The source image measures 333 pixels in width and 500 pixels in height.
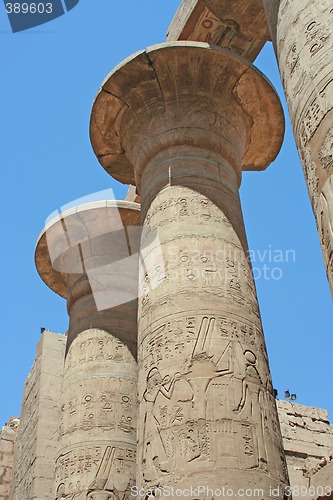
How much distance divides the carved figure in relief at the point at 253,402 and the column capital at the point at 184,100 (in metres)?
2.63

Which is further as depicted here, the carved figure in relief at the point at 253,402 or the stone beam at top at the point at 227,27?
the stone beam at top at the point at 227,27

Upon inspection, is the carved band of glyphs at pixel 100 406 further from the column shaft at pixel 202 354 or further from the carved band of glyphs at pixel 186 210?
the carved band of glyphs at pixel 186 210

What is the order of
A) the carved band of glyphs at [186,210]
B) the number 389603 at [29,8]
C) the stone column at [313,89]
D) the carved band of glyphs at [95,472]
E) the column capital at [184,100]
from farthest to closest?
the number 389603 at [29,8] < the carved band of glyphs at [95,472] < the column capital at [184,100] < the carved band of glyphs at [186,210] < the stone column at [313,89]

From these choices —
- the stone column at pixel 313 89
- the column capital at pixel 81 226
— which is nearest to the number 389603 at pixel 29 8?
the column capital at pixel 81 226

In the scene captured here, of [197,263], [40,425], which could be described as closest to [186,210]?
[197,263]

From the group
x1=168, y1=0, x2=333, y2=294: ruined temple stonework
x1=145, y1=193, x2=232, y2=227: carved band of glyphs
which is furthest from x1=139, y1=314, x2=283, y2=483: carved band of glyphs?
x1=168, y1=0, x2=333, y2=294: ruined temple stonework

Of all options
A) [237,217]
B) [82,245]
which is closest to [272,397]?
[237,217]

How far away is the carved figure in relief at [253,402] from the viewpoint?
447 cm

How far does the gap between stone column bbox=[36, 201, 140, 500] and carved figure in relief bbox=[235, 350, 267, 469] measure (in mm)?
3196

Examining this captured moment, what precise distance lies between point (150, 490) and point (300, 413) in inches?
409

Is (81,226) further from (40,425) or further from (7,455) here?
(7,455)

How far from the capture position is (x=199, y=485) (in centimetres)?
414

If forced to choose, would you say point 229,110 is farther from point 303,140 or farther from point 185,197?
point 303,140

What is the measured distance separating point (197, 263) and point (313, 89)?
7.33 feet
